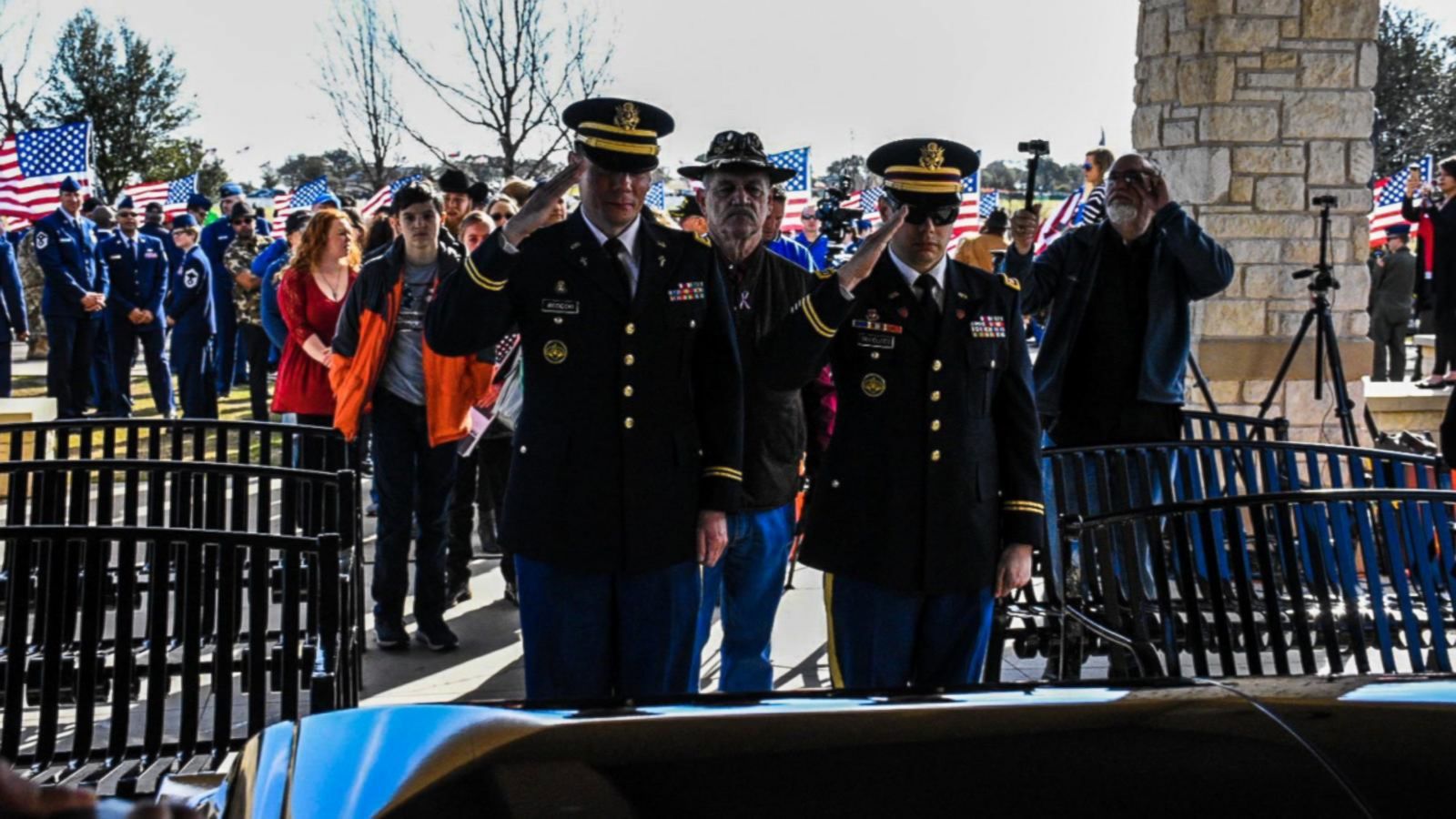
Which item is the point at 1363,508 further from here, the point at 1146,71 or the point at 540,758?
the point at 1146,71

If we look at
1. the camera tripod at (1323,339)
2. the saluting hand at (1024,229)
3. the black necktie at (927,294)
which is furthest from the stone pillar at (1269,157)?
the black necktie at (927,294)

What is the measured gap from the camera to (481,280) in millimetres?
3492

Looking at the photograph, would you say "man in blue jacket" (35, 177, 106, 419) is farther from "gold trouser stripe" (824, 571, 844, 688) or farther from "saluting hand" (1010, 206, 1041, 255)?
"gold trouser stripe" (824, 571, 844, 688)

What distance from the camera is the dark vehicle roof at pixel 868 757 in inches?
63.1

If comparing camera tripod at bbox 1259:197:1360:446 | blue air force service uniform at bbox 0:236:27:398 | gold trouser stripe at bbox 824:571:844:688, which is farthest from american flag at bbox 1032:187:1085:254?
blue air force service uniform at bbox 0:236:27:398

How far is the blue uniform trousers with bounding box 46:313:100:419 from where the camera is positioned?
1350 cm

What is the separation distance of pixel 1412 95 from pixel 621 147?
157 feet

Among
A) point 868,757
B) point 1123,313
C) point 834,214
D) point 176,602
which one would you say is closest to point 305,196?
point 834,214

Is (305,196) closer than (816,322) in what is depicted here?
No

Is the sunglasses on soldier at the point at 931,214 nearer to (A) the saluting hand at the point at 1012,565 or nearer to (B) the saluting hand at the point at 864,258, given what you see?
(B) the saluting hand at the point at 864,258

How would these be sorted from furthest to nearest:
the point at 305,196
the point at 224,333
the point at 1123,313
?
the point at 305,196 < the point at 224,333 < the point at 1123,313

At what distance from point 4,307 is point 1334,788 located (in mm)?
14513

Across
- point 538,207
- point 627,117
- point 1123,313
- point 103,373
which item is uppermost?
point 627,117

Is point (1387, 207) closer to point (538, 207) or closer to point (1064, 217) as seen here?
point (1064, 217)
